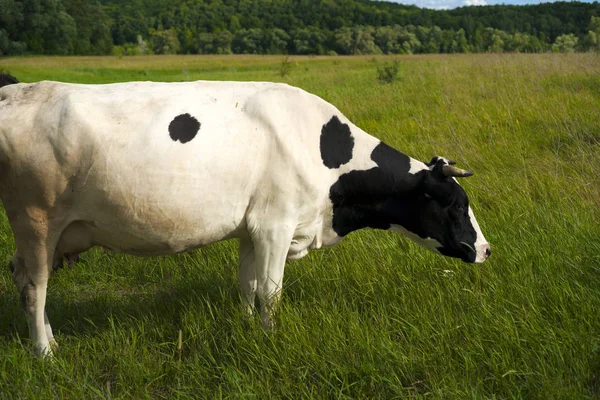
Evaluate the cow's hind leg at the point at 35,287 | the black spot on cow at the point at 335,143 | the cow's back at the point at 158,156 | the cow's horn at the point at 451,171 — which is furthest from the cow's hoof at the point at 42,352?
the cow's horn at the point at 451,171

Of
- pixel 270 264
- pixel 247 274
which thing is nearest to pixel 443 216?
pixel 270 264

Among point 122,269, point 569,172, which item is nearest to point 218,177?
point 122,269

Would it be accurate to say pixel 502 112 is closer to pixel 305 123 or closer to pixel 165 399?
pixel 305 123

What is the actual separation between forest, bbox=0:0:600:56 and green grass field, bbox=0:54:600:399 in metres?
12.4

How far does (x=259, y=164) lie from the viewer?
3.72m

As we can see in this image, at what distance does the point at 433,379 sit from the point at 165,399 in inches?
62.8

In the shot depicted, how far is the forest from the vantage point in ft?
121

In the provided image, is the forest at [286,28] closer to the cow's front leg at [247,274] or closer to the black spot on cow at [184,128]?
the cow's front leg at [247,274]

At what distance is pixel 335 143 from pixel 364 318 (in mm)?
1282

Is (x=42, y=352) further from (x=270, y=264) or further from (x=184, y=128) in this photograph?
(x=184, y=128)

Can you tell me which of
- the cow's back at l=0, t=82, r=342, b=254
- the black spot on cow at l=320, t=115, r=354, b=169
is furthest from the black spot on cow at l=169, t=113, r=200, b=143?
the black spot on cow at l=320, t=115, r=354, b=169

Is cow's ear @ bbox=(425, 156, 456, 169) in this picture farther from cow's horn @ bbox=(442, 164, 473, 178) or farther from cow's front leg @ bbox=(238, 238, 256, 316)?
cow's front leg @ bbox=(238, 238, 256, 316)

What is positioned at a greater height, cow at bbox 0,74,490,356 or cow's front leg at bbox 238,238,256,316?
cow at bbox 0,74,490,356

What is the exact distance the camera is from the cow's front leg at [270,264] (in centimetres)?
381
